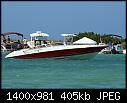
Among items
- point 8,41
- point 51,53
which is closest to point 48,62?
point 51,53

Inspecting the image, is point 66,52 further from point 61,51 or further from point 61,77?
point 61,77

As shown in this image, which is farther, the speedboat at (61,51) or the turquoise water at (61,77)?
the speedboat at (61,51)

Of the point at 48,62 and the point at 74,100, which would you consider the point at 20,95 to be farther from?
the point at 48,62

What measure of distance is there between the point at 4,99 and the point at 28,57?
3000cm

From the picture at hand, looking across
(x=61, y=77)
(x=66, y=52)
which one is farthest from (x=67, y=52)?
(x=61, y=77)

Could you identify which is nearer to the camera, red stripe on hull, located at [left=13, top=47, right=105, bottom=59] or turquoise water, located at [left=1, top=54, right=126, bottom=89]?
turquoise water, located at [left=1, top=54, right=126, bottom=89]

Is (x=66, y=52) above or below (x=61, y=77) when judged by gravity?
above

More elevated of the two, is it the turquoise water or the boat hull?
the boat hull

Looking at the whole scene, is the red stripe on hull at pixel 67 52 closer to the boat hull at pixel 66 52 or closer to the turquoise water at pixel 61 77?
the boat hull at pixel 66 52

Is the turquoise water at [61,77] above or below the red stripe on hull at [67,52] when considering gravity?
below

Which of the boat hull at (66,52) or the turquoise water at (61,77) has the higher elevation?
the boat hull at (66,52)

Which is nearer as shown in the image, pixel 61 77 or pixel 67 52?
pixel 61 77

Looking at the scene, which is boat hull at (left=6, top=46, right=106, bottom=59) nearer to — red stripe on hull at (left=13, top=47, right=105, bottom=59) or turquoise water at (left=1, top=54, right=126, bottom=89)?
red stripe on hull at (left=13, top=47, right=105, bottom=59)

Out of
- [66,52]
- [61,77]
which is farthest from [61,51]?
[61,77]
